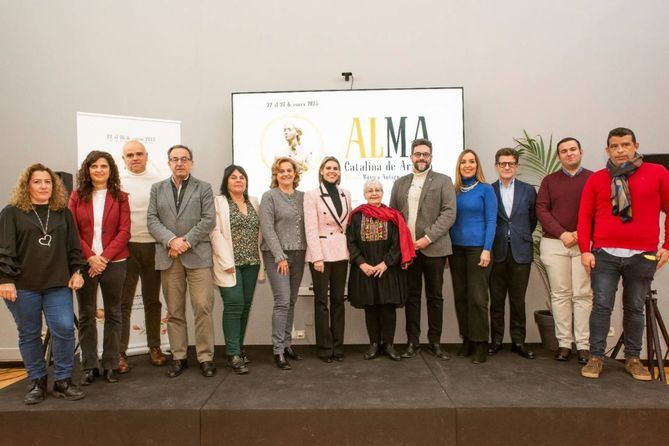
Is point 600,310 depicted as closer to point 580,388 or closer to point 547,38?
point 580,388

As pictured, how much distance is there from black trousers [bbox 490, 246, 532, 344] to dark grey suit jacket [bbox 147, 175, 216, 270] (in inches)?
80.6

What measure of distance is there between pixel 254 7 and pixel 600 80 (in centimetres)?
323

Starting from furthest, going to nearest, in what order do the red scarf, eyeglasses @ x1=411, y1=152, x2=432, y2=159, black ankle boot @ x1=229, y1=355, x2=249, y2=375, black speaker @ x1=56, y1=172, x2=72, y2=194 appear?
black speaker @ x1=56, y1=172, x2=72, y2=194, eyeglasses @ x1=411, y1=152, x2=432, y2=159, the red scarf, black ankle boot @ x1=229, y1=355, x2=249, y2=375

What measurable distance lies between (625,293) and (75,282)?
131 inches

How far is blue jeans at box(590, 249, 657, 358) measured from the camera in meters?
2.61

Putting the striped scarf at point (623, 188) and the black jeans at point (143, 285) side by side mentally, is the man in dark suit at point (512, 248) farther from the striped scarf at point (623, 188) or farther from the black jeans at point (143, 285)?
the black jeans at point (143, 285)

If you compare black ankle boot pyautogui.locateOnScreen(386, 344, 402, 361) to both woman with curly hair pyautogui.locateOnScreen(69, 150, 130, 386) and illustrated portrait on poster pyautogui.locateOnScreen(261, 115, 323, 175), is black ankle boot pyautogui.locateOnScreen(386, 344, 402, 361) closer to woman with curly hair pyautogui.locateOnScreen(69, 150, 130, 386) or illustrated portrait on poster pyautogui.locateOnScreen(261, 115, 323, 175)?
illustrated portrait on poster pyautogui.locateOnScreen(261, 115, 323, 175)

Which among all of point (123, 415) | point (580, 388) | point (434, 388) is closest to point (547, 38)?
point (580, 388)

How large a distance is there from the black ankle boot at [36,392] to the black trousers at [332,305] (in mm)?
1660

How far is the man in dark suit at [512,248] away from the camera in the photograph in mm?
3068

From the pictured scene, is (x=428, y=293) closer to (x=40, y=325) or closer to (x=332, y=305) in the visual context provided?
(x=332, y=305)

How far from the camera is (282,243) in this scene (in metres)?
2.93

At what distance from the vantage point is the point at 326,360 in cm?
306

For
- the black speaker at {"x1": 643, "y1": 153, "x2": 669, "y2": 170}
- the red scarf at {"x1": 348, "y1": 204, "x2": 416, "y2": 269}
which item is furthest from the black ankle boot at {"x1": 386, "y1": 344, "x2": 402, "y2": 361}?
the black speaker at {"x1": 643, "y1": 153, "x2": 669, "y2": 170}
